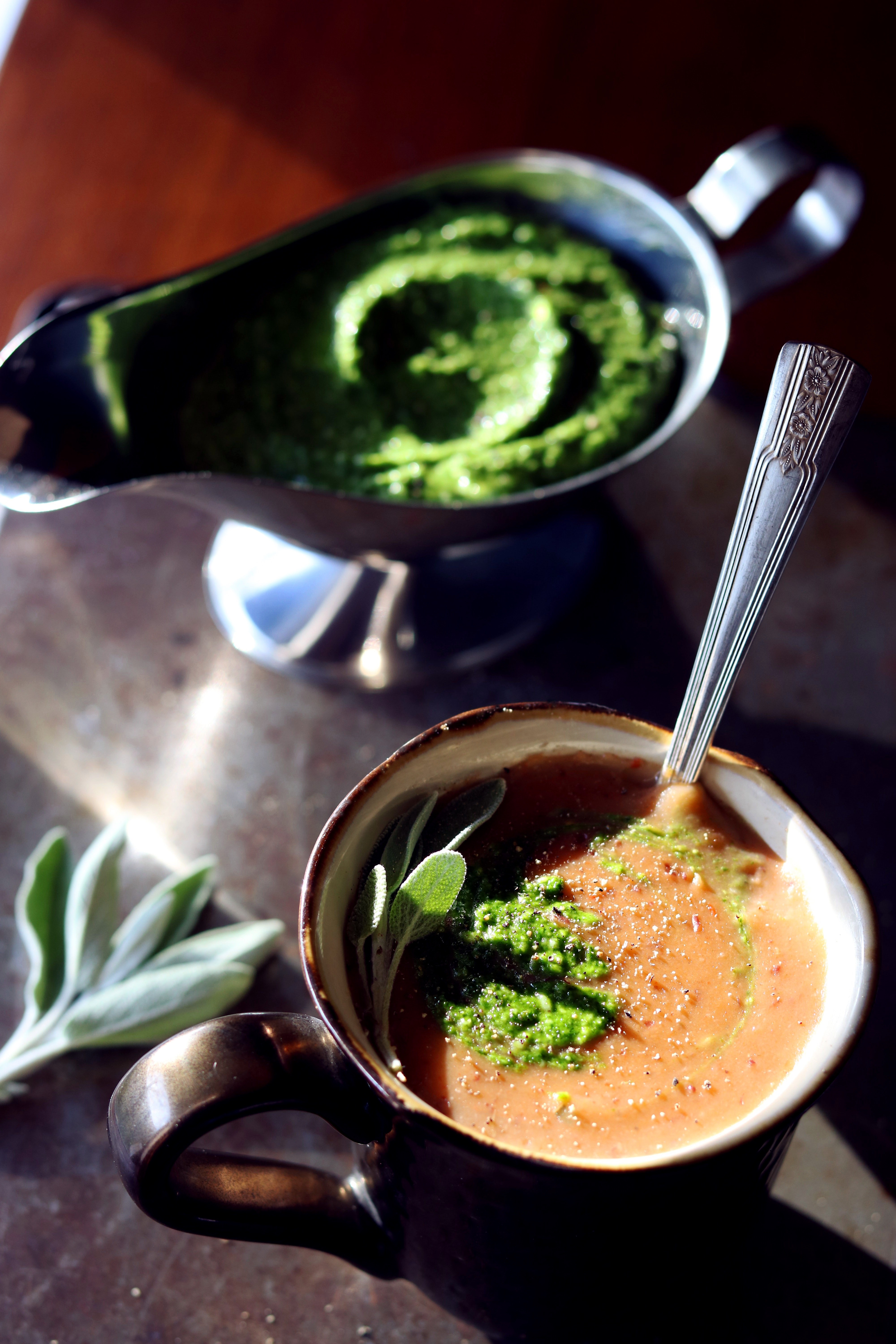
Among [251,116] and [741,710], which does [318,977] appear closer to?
[741,710]

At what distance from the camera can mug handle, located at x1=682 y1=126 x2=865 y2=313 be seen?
50.1 inches

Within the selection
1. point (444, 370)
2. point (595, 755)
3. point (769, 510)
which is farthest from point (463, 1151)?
point (444, 370)

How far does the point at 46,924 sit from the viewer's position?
→ 0.97 m

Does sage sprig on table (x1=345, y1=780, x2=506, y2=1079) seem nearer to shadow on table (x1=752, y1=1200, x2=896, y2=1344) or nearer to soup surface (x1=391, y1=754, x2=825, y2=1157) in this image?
soup surface (x1=391, y1=754, x2=825, y2=1157)

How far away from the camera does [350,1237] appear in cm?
70

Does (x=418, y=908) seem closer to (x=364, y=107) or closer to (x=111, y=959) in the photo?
(x=111, y=959)

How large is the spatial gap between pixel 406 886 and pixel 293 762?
1.75 ft

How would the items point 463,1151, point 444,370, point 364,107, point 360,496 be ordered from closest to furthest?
point 463,1151, point 360,496, point 444,370, point 364,107

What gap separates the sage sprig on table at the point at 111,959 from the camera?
0.93m

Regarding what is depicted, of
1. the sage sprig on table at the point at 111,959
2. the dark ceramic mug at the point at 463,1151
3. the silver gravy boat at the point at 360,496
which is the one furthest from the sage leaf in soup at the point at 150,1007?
the silver gravy boat at the point at 360,496

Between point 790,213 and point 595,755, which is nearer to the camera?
point 595,755

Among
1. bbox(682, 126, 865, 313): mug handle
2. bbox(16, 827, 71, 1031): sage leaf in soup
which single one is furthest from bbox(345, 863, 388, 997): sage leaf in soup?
bbox(682, 126, 865, 313): mug handle

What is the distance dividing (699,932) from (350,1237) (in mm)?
286

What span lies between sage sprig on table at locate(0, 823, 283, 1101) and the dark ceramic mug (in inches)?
10.5
